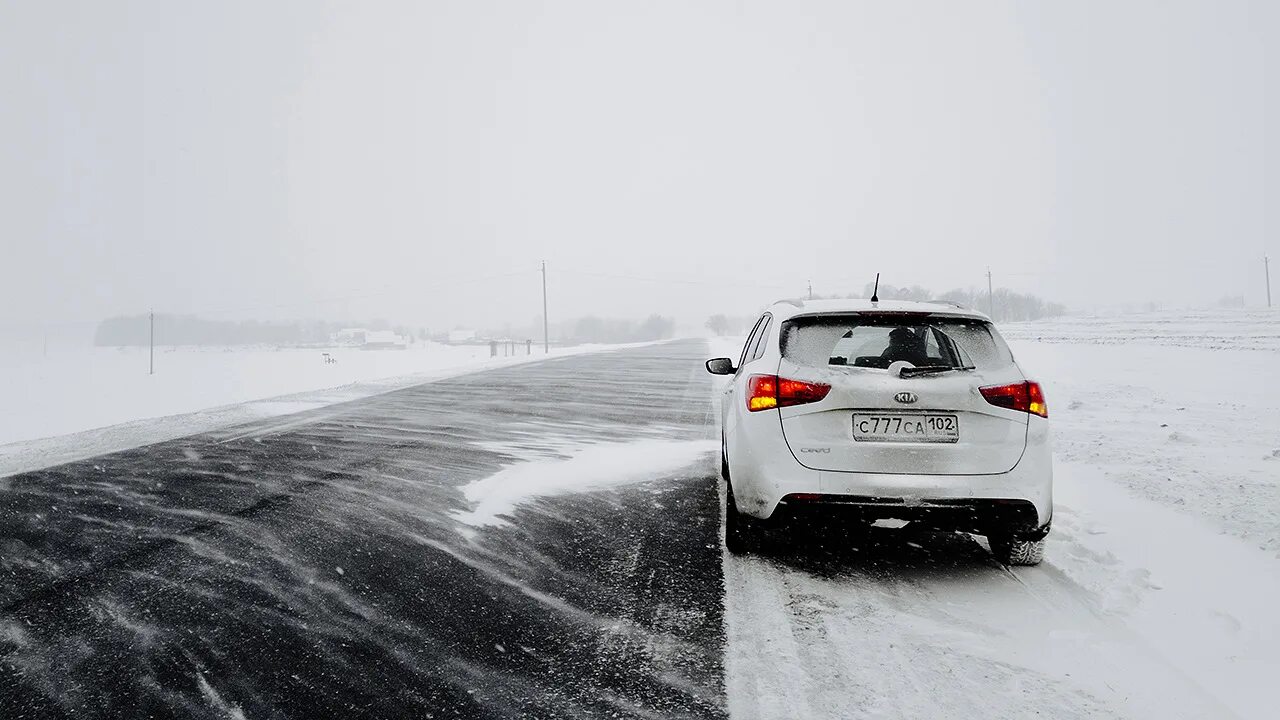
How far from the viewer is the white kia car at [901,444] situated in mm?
3410

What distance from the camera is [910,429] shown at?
3459mm

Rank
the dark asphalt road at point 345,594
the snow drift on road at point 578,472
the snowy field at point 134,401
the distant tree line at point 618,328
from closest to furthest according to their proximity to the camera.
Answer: the dark asphalt road at point 345,594, the snow drift on road at point 578,472, the snowy field at point 134,401, the distant tree line at point 618,328

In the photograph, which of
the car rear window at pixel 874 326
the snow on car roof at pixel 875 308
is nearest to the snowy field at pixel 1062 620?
the car rear window at pixel 874 326

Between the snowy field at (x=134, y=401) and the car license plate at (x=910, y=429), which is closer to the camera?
the car license plate at (x=910, y=429)

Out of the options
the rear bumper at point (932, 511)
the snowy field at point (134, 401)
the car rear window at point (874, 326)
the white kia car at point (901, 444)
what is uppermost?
the car rear window at point (874, 326)

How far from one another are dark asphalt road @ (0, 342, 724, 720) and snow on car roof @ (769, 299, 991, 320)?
156 centimetres

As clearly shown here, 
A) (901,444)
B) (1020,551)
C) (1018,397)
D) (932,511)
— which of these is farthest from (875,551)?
(1018,397)

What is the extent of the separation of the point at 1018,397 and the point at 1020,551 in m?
0.97

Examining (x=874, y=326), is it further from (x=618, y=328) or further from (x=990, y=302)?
(x=618, y=328)

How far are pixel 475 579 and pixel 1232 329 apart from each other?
4591cm

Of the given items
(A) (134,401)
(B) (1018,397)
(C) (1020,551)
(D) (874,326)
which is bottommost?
(A) (134,401)

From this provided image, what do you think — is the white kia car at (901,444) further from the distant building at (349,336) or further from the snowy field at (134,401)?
the distant building at (349,336)

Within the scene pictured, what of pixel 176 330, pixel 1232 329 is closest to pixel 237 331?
pixel 176 330

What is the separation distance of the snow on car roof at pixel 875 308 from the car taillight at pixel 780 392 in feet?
1.52
